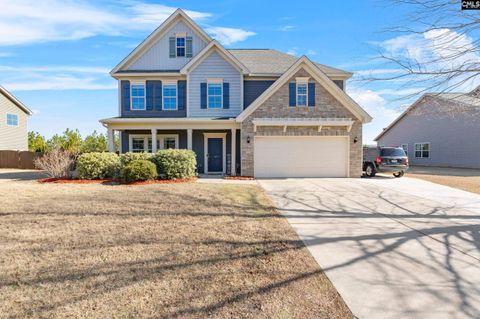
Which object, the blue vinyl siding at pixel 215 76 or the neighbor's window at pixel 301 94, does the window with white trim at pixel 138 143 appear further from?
the neighbor's window at pixel 301 94

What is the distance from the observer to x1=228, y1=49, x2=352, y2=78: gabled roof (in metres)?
18.2

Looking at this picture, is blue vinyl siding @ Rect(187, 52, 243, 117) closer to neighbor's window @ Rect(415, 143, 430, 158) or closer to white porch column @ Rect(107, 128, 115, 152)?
white porch column @ Rect(107, 128, 115, 152)

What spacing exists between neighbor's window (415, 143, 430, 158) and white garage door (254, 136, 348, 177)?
61.5 feet

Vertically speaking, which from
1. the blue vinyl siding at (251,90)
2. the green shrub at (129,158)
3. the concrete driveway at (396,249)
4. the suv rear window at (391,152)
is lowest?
the concrete driveway at (396,249)

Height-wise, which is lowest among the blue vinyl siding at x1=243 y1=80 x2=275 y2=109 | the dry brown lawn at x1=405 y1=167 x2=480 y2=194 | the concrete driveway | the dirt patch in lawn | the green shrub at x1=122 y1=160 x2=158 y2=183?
the concrete driveway

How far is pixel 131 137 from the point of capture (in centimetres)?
1825

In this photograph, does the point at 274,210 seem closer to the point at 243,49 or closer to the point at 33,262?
the point at 33,262

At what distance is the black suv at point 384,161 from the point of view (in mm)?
16219

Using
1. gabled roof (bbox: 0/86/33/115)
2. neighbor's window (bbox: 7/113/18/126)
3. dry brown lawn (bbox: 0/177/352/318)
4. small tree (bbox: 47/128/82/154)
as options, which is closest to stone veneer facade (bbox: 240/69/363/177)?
dry brown lawn (bbox: 0/177/352/318)

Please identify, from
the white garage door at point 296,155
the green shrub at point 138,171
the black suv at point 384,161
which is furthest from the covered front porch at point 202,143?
the black suv at point 384,161

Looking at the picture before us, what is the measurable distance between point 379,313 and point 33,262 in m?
4.72

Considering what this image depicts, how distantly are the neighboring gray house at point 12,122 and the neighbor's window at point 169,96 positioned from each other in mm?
18406

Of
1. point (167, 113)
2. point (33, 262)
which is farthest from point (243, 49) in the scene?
point (33, 262)

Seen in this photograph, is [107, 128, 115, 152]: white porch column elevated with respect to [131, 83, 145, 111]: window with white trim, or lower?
lower
